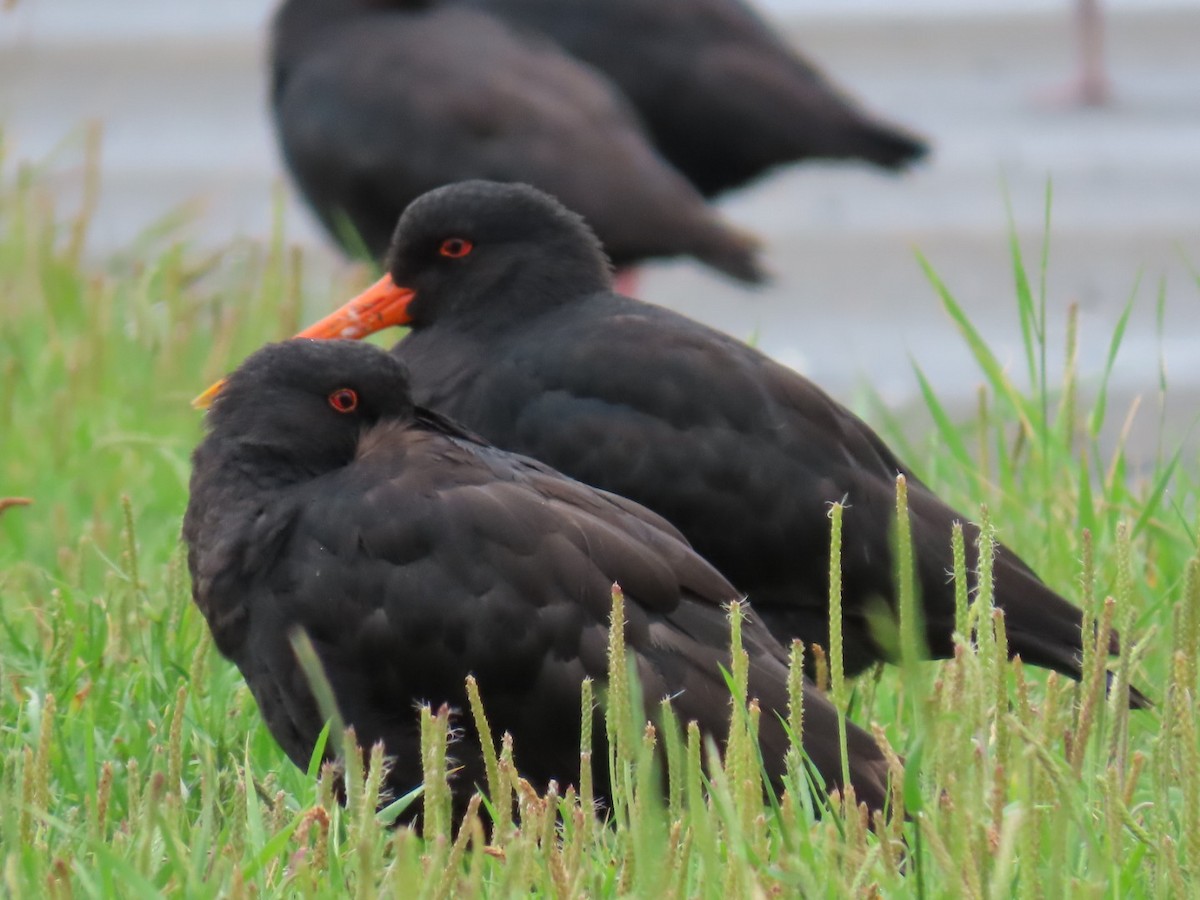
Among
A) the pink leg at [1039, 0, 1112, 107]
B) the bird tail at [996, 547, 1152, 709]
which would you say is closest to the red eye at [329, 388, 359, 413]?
the bird tail at [996, 547, 1152, 709]

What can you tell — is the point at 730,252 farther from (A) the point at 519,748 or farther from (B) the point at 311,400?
(A) the point at 519,748

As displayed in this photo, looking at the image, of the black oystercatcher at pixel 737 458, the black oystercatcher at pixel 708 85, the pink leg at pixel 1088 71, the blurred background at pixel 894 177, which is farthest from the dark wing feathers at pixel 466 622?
the pink leg at pixel 1088 71

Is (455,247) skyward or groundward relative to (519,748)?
skyward

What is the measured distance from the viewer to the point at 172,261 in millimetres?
5375

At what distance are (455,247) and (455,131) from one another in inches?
79.9

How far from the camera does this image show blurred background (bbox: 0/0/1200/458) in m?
6.85

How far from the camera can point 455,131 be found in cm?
594

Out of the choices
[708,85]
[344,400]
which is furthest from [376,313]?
[708,85]

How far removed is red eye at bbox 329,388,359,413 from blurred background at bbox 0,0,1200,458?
10.5ft

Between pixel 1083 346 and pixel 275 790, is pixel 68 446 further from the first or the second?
pixel 1083 346

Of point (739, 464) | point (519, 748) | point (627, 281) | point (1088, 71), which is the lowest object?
point (627, 281)

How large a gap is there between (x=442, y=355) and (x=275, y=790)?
1.11m

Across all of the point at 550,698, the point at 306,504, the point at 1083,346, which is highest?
the point at 306,504

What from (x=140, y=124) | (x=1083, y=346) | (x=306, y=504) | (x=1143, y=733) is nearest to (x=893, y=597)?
(x=1143, y=733)
